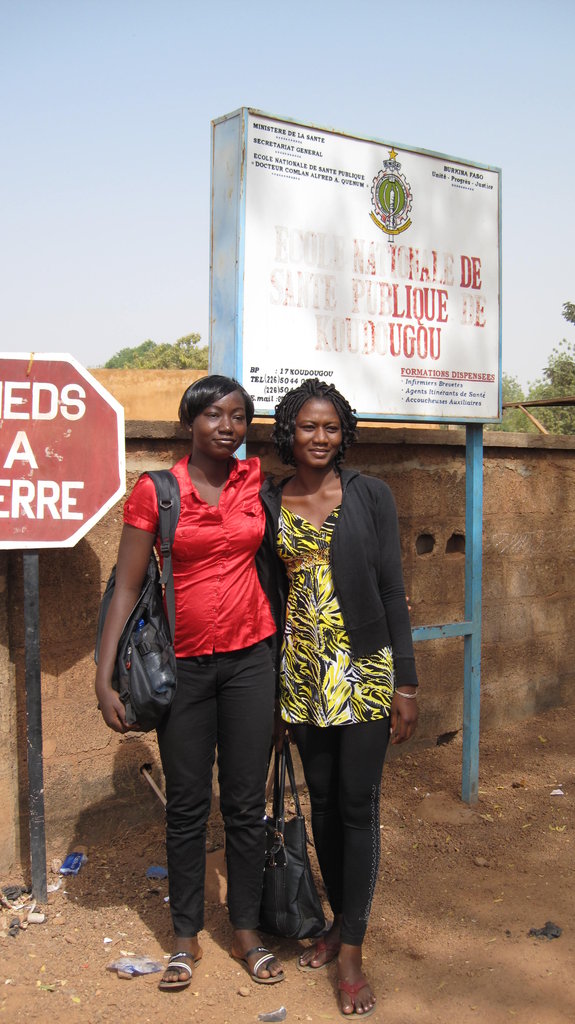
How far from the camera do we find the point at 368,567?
279 cm

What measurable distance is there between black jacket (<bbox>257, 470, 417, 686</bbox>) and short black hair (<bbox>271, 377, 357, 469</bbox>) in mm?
132

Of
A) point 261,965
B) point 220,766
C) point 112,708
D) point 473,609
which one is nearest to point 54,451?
point 112,708

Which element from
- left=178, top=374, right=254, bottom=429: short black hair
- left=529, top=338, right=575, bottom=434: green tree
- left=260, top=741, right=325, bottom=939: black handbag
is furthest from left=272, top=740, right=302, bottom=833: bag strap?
left=529, top=338, right=575, bottom=434: green tree

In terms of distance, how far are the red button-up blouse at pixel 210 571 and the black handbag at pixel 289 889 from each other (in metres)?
0.51

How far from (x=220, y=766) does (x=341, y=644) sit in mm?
→ 591

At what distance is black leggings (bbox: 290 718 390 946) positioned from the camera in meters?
2.77

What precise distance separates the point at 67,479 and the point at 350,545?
1.17 m

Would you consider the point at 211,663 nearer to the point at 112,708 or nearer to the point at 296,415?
the point at 112,708

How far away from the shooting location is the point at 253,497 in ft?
9.60

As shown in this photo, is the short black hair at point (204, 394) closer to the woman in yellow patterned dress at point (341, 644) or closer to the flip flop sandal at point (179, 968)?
the woman in yellow patterned dress at point (341, 644)

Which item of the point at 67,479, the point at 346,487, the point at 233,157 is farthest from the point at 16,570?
Answer: the point at 233,157

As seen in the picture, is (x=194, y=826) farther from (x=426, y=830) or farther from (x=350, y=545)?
(x=426, y=830)

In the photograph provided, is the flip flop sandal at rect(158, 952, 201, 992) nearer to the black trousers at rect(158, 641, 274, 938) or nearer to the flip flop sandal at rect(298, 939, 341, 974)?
the black trousers at rect(158, 641, 274, 938)

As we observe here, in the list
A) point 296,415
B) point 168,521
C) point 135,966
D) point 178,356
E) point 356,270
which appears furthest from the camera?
point 178,356
